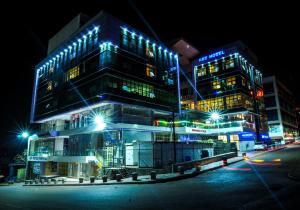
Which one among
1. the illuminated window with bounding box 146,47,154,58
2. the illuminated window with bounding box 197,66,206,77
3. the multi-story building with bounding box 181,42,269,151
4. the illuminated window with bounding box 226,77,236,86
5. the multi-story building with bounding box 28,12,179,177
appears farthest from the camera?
the illuminated window with bounding box 197,66,206,77

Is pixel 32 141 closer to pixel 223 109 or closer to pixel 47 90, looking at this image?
pixel 47 90

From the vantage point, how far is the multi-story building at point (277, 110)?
85.1 meters

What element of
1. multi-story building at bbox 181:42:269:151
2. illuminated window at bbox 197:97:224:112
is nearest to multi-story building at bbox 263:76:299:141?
multi-story building at bbox 181:42:269:151

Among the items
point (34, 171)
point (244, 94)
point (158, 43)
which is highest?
point (158, 43)

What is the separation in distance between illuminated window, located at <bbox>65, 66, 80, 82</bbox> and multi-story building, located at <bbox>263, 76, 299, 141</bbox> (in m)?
73.1

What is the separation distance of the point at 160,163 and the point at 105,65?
21.3 metres

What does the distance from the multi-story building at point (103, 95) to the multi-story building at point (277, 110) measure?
175ft

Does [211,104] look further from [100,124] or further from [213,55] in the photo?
[100,124]

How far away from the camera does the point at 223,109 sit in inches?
2544

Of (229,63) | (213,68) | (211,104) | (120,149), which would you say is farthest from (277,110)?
(120,149)

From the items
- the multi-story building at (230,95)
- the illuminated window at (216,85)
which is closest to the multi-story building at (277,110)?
the multi-story building at (230,95)

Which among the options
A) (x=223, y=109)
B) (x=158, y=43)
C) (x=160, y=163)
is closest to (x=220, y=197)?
(x=160, y=163)

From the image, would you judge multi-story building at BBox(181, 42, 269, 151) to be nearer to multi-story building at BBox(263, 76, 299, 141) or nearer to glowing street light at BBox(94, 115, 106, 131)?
multi-story building at BBox(263, 76, 299, 141)

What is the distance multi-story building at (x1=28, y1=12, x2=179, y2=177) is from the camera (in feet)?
126
